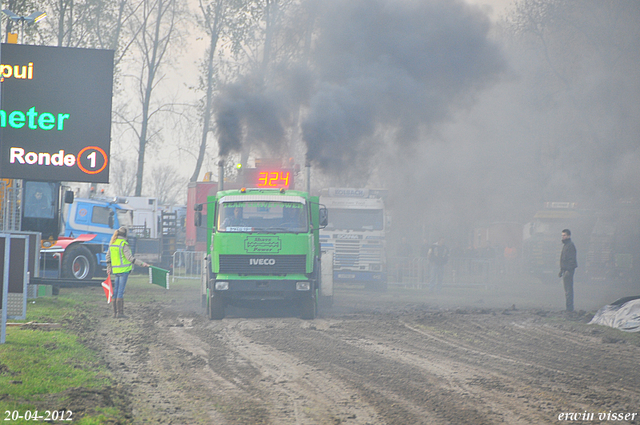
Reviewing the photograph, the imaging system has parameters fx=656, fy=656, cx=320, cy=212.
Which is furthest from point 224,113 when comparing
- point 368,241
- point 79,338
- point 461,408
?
point 461,408

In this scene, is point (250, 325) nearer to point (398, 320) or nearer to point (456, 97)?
point (398, 320)

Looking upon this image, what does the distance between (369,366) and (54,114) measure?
23.4 ft

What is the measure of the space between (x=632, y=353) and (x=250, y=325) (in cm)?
670

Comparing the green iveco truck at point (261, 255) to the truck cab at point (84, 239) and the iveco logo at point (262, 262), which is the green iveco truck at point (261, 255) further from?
the truck cab at point (84, 239)

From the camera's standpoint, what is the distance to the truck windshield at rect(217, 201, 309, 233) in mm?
13281

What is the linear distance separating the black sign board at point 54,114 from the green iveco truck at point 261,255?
2.74 metres

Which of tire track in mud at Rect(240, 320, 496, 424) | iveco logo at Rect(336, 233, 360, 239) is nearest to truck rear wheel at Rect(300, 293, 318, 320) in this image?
tire track in mud at Rect(240, 320, 496, 424)

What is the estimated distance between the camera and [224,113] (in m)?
21.4

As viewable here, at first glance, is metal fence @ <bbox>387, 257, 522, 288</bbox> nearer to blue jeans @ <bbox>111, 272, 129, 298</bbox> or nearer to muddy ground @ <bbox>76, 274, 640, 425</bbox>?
muddy ground @ <bbox>76, 274, 640, 425</bbox>

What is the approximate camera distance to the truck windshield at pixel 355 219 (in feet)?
73.9

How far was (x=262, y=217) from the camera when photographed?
44.0ft

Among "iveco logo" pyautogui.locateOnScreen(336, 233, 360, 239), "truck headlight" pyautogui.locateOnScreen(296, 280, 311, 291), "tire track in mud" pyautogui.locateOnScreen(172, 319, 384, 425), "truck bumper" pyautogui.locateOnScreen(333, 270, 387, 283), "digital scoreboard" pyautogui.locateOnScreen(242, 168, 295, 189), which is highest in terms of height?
"digital scoreboard" pyautogui.locateOnScreen(242, 168, 295, 189)

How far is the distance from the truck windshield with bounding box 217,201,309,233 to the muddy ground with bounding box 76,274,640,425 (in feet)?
6.23

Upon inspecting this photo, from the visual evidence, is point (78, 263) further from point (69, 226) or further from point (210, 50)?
point (210, 50)
